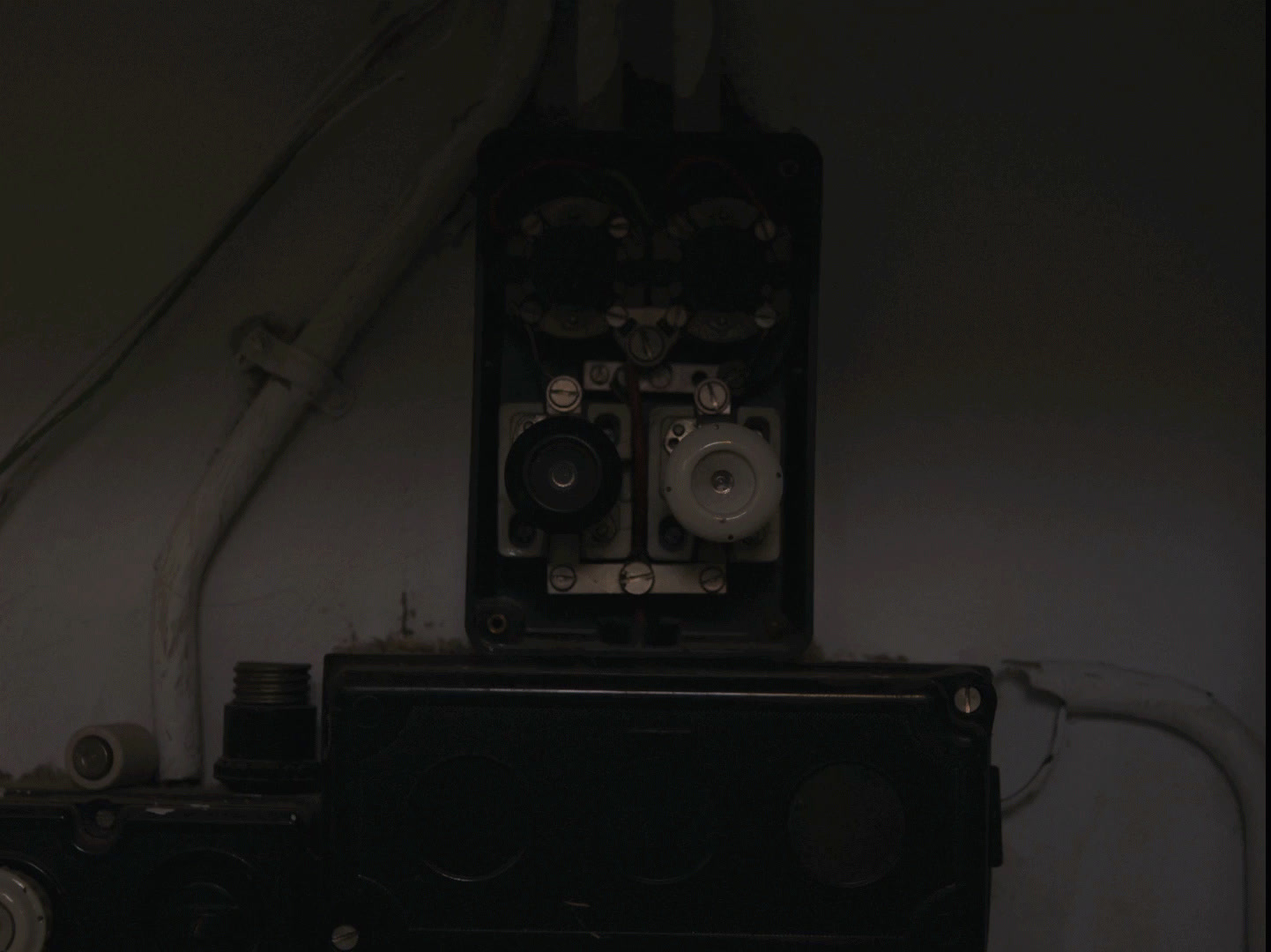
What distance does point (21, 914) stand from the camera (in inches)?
30.1

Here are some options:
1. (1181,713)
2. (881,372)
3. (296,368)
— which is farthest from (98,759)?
(1181,713)

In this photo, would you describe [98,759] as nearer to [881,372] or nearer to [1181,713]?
[881,372]

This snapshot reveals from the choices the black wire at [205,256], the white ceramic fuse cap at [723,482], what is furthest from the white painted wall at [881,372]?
the white ceramic fuse cap at [723,482]

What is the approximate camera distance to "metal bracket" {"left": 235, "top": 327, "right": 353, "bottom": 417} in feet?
3.26

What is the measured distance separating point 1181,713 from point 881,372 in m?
0.44

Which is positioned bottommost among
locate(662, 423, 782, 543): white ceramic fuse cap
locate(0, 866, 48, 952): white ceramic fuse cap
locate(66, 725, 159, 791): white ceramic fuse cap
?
locate(0, 866, 48, 952): white ceramic fuse cap

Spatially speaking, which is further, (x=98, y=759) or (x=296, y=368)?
(x=296, y=368)

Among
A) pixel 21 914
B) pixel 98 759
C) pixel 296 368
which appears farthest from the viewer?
pixel 296 368

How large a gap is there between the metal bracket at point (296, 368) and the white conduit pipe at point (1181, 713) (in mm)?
711

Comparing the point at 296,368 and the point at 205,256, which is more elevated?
the point at 205,256

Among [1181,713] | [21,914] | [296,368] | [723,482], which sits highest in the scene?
[296,368]

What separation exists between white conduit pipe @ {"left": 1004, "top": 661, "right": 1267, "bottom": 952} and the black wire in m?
0.86

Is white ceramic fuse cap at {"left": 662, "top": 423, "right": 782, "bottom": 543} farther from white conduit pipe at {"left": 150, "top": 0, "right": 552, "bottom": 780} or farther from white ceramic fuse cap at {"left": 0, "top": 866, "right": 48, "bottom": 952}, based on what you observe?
white ceramic fuse cap at {"left": 0, "top": 866, "right": 48, "bottom": 952}

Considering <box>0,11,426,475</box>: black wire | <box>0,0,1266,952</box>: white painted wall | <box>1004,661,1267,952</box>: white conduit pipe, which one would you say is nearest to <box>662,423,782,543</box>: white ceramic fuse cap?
<box>0,0,1266,952</box>: white painted wall
